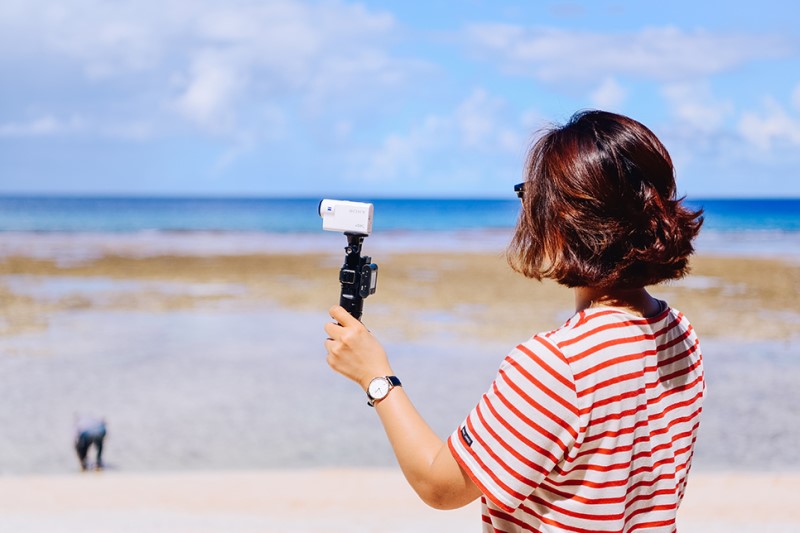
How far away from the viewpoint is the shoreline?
16.8 feet

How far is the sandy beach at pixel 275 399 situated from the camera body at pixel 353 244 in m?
3.57

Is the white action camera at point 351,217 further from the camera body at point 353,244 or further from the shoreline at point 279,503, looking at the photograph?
the shoreline at point 279,503

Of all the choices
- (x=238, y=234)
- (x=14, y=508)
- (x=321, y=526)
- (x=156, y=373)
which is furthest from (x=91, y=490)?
(x=238, y=234)

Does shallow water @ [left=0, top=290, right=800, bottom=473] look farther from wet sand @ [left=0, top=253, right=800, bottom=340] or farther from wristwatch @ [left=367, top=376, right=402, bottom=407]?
wristwatch @ [left=367, top=376, right=402, bottom=407]

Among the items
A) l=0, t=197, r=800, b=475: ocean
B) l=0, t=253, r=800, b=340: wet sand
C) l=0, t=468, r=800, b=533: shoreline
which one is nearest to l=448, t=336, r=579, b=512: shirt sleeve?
l=0, t=197, r=800, b=475: ocean

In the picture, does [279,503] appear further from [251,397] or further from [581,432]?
[581,432]

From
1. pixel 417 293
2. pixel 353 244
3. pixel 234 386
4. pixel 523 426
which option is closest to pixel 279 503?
pixel 234 386

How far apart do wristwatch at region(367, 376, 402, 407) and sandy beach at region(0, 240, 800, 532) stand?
3687mm

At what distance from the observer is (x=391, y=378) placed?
1.56 metres

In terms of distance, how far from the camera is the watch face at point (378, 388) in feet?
5.07

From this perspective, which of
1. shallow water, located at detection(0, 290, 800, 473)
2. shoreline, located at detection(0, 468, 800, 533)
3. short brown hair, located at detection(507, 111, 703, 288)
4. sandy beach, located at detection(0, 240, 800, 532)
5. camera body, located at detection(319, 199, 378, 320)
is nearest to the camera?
short brown hair, located at detection(507, 111, 703, 288)

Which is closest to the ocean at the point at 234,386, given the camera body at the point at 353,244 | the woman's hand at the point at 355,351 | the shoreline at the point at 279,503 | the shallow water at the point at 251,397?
the shallow water at the point at 251,397

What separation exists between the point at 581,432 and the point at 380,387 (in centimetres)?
41

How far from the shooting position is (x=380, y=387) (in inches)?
61.1
